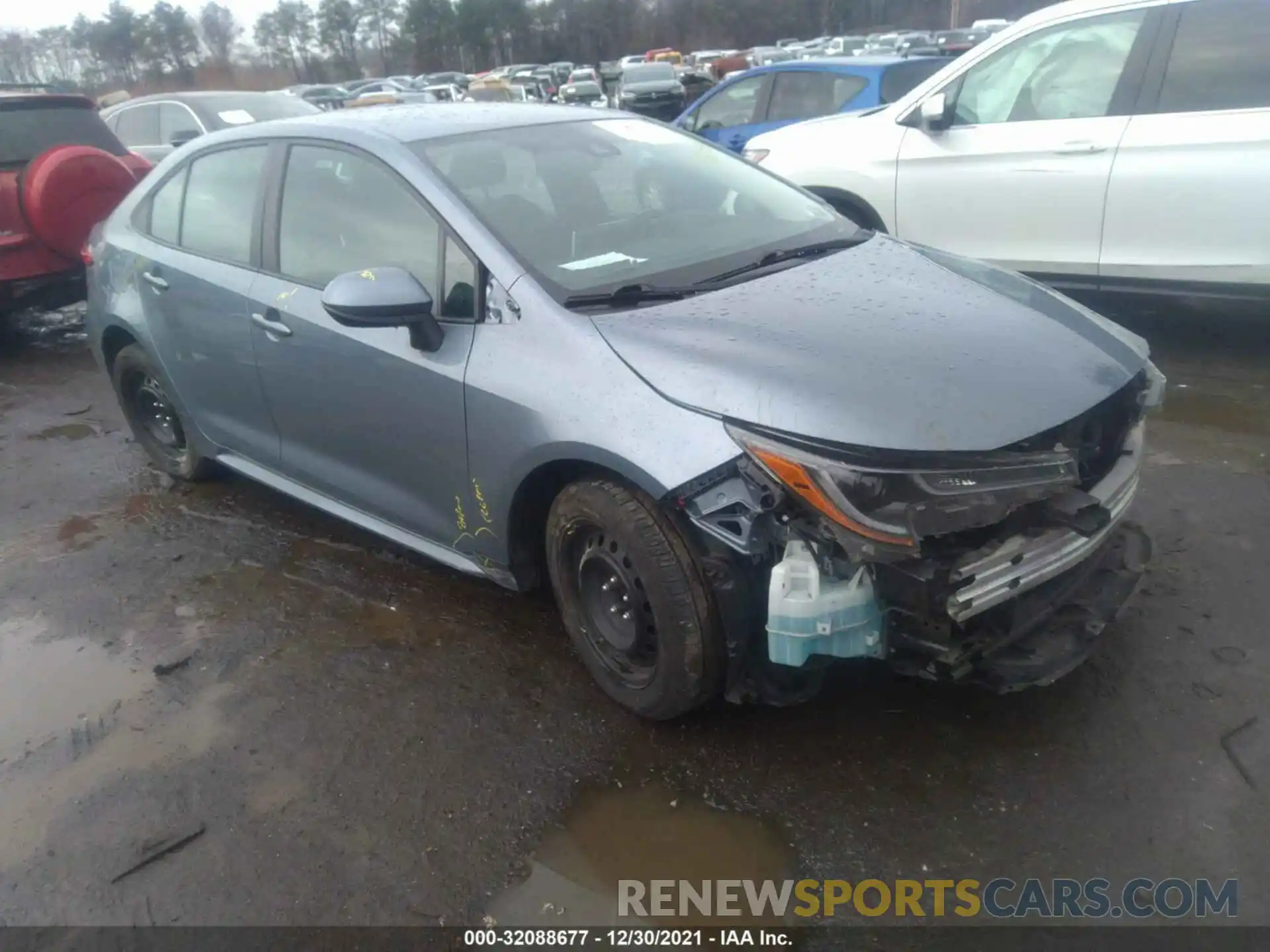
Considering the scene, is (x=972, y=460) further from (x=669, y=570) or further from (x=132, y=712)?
(x=132, y=712)

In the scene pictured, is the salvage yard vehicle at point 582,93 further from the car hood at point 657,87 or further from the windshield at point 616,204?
the windshield at point 616,204

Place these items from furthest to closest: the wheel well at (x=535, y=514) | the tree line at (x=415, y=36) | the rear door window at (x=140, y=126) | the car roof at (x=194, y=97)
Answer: the tree line at (x=415, y=36) < the rear door window at (x=140, y=126) < the car roof at (x=194, y=97) < the wheel well at (x=535, y=514)

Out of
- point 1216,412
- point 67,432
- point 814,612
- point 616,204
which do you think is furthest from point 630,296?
point 67,432

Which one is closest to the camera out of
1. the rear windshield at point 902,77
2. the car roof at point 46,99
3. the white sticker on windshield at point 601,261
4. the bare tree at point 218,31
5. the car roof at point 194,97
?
the white sticker on windshield at point 601,261

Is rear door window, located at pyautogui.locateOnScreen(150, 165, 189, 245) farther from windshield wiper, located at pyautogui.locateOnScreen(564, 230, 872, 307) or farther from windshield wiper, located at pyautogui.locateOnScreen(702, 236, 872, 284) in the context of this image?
windshield wiper, located at pyautogui.locateOnScreen(702, 236, 872, 284)

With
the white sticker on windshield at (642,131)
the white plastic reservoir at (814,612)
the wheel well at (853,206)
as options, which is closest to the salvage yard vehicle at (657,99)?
the wheel well at (853,206)

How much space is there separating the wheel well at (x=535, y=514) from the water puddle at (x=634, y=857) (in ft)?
2.57

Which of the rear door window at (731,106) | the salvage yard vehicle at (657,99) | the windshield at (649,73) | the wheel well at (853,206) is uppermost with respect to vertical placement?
the rear door window at (731,106)

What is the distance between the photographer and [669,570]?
260 cm

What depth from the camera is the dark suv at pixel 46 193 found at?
6.82 m

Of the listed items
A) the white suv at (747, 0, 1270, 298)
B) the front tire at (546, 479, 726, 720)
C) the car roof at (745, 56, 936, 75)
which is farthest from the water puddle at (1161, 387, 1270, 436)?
the car roof at (745, 56, 936, 75)

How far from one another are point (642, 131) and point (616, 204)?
0.69m

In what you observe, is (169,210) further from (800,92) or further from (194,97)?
(194,97)

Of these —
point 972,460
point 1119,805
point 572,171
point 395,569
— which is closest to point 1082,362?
point 972,460
